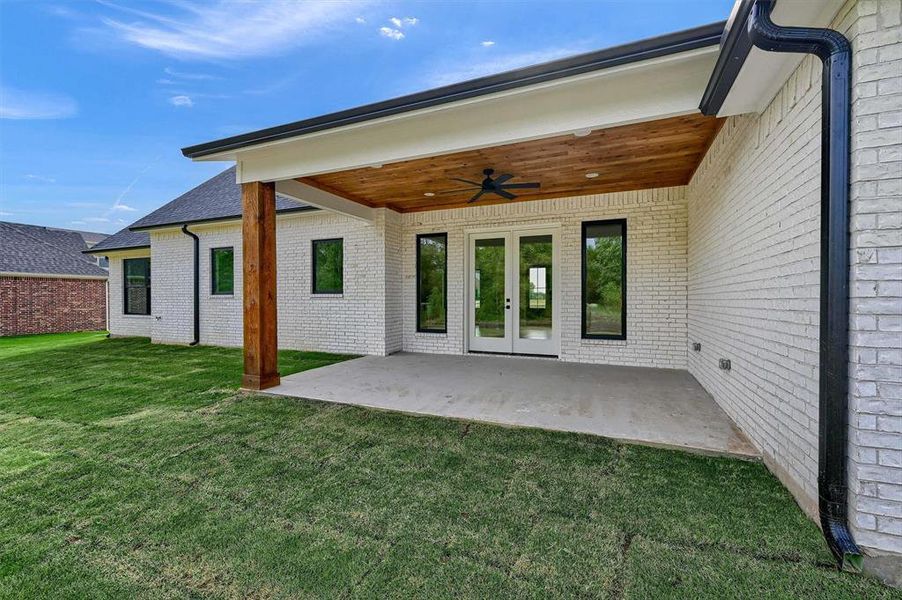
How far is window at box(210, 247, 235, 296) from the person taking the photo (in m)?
8.81

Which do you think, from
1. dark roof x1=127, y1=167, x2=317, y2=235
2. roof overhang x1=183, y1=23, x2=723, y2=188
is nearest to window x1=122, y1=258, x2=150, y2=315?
dark roof x1=127, y1=167, x2=317, y2=235

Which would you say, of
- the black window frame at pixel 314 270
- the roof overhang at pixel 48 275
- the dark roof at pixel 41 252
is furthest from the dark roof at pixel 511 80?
the dark roof at pixel 41 252

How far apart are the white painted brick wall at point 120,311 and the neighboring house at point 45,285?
4933 millimetres

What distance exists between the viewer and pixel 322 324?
26.0 ft

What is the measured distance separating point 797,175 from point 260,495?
380 cm

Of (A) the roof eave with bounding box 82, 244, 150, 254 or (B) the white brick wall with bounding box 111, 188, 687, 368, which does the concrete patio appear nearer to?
(B) the white brick wall with bounding box 111, 188, 687, 368

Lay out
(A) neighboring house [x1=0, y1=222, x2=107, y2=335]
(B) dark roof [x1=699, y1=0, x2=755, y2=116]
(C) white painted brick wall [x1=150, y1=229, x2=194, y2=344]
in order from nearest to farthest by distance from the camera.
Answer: (B) dark roof [x1=699, y1=0, x2=755, y2=116] → (C) white painted brick wall [x1=150, y1=229, x2=194, y2=344] → (A) neighboring house [x1=0, y1=222, x2=107, y2=335]

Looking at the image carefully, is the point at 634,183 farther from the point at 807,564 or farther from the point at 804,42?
the point at 807,564

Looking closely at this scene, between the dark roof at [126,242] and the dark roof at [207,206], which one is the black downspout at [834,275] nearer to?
the dark roof at [207,206]

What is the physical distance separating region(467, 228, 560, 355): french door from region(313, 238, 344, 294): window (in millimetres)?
2754

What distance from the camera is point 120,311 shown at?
1059cm

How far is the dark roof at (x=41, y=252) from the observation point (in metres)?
13.1

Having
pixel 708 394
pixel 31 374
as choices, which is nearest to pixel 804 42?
pixel 708 394

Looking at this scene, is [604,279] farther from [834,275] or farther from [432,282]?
[834,275]
